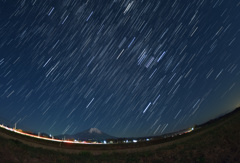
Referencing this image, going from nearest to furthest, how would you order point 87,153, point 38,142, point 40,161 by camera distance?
point 40,161 → point 87,153 → point 38,142

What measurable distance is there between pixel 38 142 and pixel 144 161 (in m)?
16.2

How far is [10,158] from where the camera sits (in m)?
15.0

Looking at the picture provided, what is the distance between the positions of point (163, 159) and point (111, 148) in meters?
13.5

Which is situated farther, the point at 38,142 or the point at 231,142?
the point at 38,142

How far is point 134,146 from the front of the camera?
31.8 m

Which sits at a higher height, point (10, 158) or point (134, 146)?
point (134, 146)

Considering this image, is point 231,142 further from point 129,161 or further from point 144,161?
point 129,161

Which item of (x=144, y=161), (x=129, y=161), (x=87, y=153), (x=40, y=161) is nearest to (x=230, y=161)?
(x=144, y=161)

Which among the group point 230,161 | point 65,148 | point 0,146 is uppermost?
point 65,148

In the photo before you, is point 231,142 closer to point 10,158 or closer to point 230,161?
point 230,161

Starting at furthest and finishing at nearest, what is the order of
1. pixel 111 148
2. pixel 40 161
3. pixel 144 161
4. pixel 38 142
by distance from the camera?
1. pixel 111 148
2. pixel 38 142
3. pixel 144 161
4. pixel 40 161

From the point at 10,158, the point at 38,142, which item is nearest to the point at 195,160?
the point at 10,158

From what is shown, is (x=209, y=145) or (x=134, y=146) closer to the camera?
(x=209, y=145)

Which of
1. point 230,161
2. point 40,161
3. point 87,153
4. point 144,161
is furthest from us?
point 87,153
